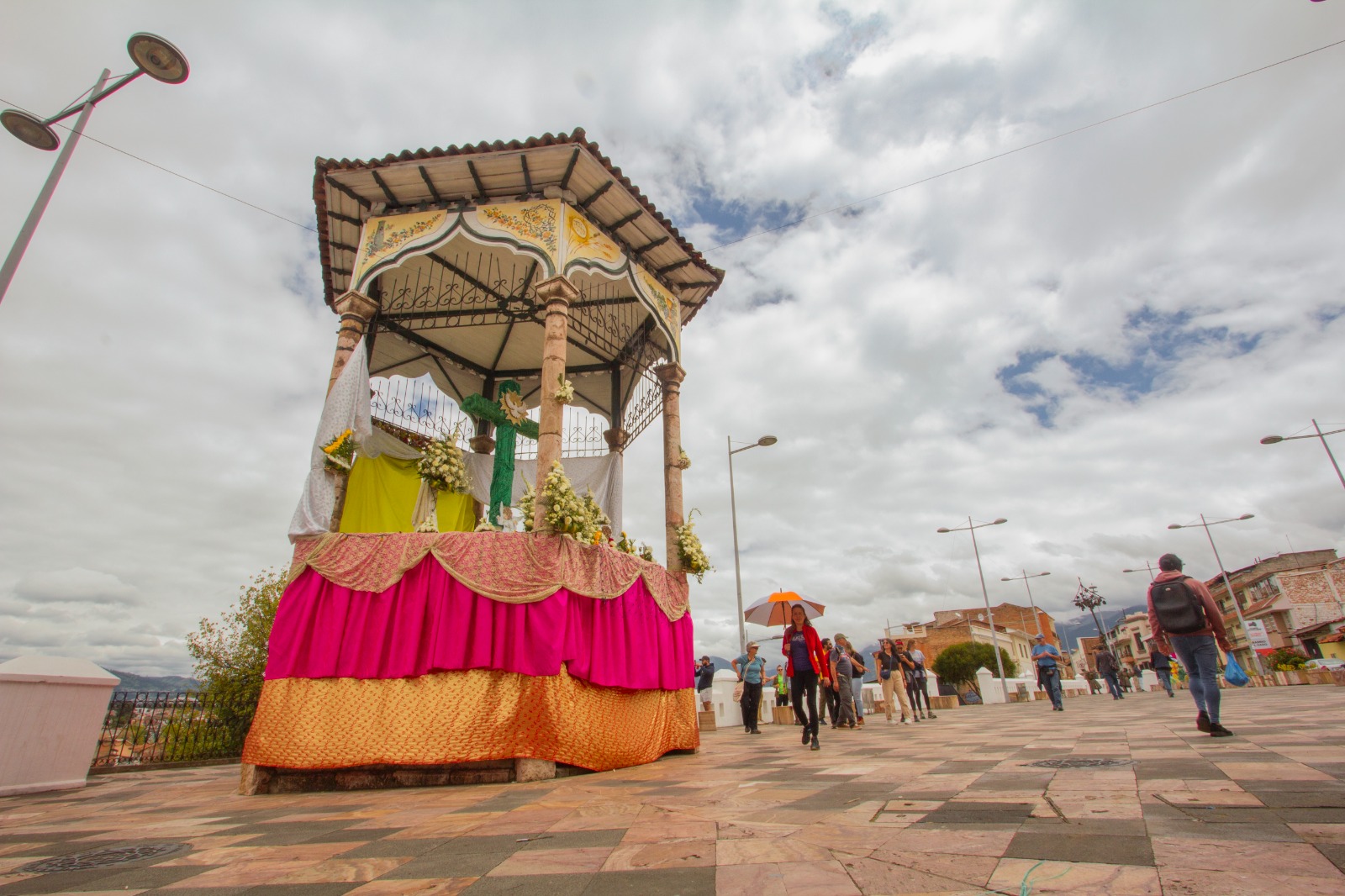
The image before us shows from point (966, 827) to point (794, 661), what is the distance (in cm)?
547

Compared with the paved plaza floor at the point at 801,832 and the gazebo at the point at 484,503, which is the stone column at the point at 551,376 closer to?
the gazebo at the point at 484,503

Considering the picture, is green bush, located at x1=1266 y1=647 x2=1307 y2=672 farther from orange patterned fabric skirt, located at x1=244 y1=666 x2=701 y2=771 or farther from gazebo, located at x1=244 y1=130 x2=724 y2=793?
orange patterned fabric skirt, located at x1=244 y1=666 x2=701 y2=771

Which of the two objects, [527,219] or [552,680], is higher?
[527,219]

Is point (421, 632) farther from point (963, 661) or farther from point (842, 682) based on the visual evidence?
point (963, 661)

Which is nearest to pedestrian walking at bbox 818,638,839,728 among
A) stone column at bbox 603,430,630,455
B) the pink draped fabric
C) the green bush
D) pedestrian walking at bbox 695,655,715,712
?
pedestrian walking at bbox 695,655,715,712

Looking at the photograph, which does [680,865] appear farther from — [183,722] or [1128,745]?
[183,722]

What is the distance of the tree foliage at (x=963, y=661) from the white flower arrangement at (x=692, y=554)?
153 feet

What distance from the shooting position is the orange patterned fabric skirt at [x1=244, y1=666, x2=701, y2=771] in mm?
6703

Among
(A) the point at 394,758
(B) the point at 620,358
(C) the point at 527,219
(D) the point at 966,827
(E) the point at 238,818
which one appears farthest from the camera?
(B) the point at 620,358

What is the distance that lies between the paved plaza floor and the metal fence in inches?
223

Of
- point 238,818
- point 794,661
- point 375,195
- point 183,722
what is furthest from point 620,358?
point 183,722

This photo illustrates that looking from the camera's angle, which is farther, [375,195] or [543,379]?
[375,195]

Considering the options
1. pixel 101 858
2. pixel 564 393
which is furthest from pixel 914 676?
pixel 101 858

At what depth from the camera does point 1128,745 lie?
18.3ft
